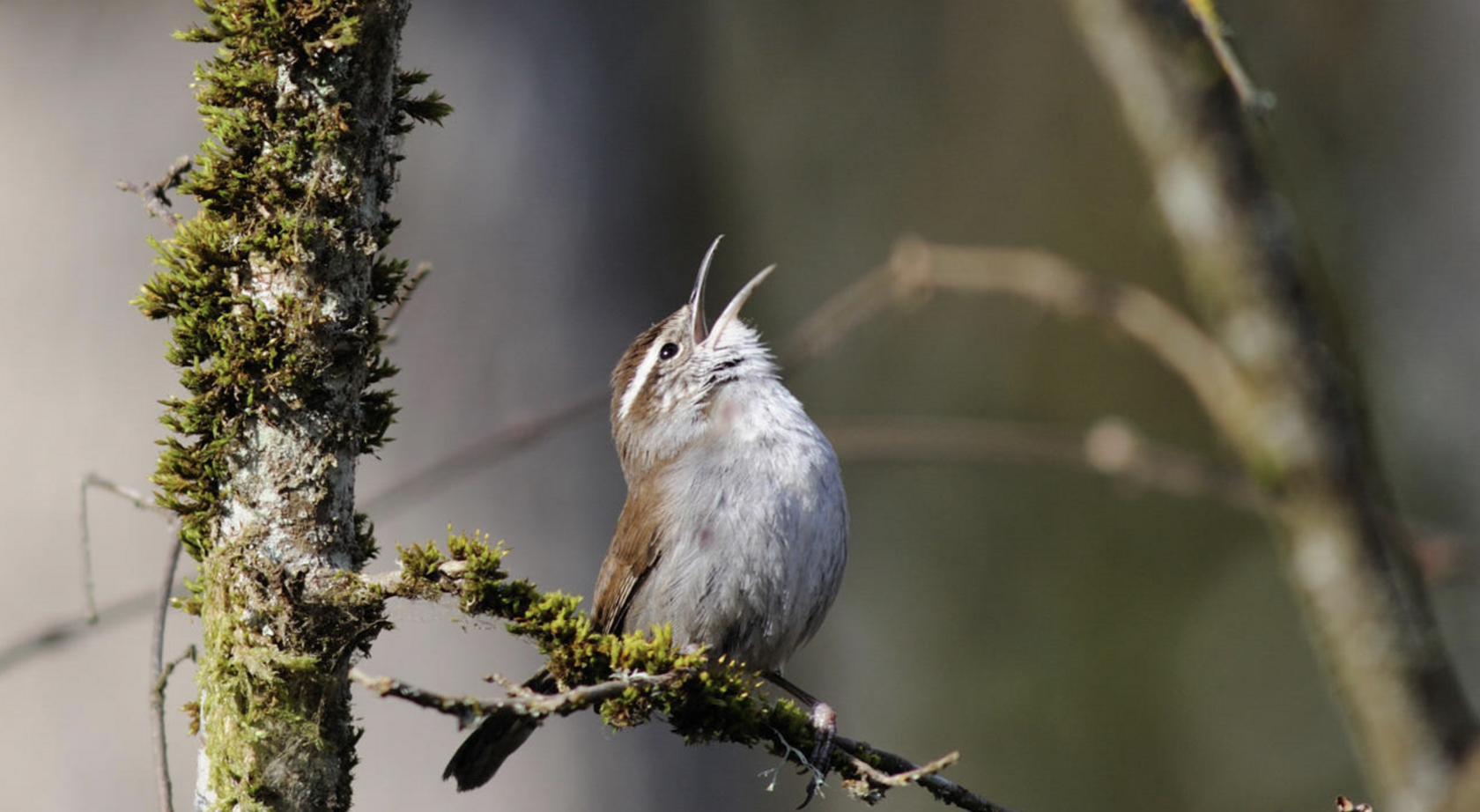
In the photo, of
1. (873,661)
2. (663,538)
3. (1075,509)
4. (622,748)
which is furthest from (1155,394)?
(663,538)

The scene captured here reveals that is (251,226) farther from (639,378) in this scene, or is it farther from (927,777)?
(639,378)

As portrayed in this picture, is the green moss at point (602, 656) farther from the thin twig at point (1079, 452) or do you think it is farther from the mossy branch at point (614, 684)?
the thin twig at point (1079, 452)

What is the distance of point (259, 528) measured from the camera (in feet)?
6.41

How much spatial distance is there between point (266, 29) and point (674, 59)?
4136mm

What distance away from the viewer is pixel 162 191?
219 centimetres

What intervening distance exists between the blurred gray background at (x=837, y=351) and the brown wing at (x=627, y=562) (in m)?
0.61

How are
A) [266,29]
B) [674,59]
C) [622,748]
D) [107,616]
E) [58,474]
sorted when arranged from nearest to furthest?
[266,29]
[107,616]
[58,474]
[622,748]
[674,59]

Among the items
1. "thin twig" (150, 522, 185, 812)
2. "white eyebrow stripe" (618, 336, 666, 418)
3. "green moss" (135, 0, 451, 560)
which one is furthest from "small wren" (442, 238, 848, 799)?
"green moss" (135, 0, 451, 560)

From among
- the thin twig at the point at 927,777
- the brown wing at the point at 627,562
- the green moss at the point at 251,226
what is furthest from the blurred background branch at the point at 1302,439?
the green moss at the point at 251,226

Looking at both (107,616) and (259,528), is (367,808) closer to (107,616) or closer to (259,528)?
(107,616)

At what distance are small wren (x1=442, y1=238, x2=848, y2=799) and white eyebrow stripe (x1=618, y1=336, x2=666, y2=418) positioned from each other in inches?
11.6

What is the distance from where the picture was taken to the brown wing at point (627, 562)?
333 centimetres

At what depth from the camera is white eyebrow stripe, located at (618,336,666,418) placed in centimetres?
394

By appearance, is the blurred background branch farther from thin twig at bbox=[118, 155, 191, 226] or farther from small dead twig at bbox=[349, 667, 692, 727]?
thin twig at bbox=[118, 155, 191, 226]
